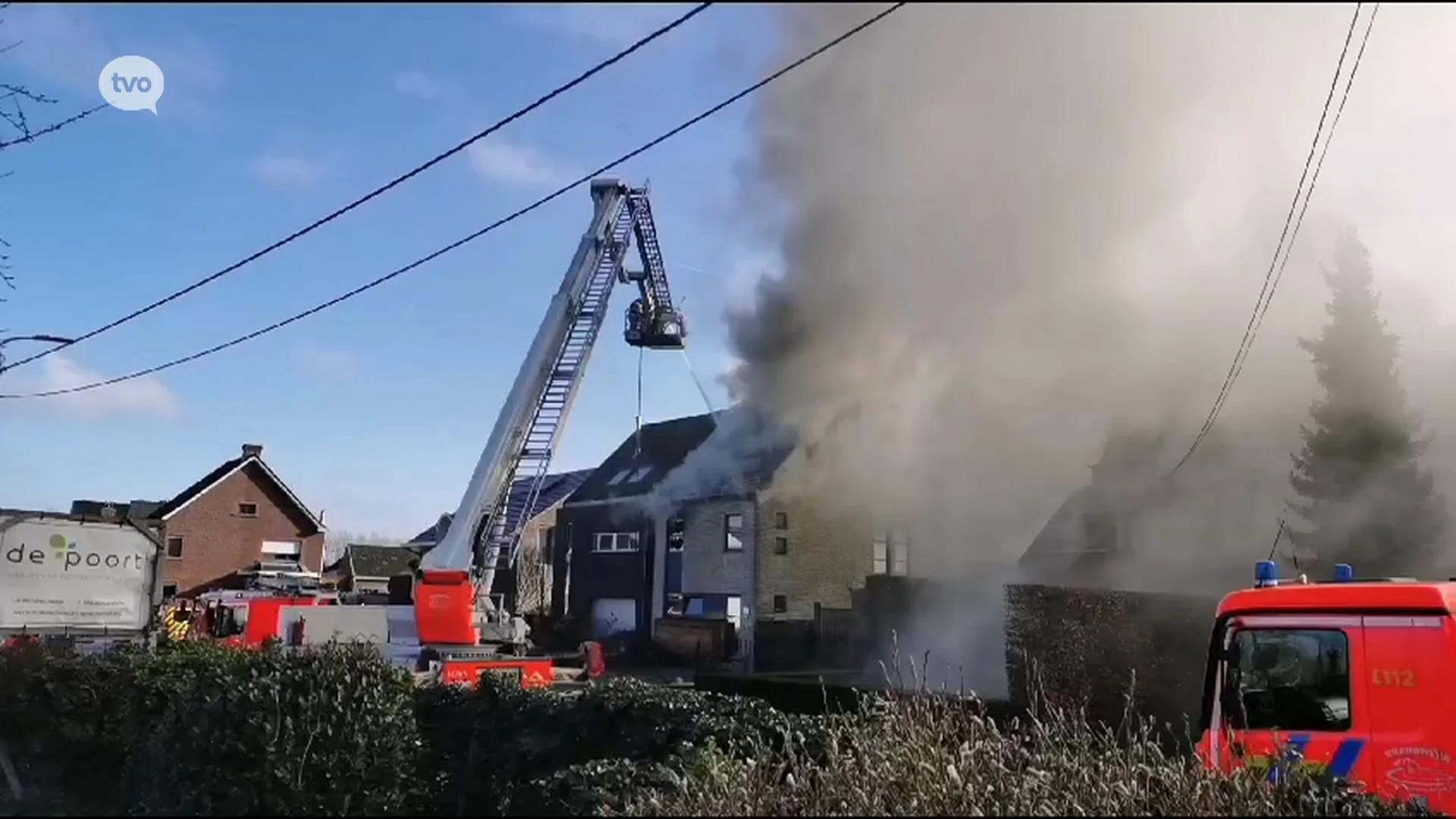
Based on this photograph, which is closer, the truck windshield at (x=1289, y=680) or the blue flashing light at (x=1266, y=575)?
the truck windshield at (x=1289, y=680)

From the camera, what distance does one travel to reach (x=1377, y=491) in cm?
2339

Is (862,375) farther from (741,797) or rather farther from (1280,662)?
(741,797)

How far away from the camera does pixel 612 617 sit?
31875 mm

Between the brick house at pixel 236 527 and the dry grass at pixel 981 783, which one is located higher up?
the brick house at pixel 236 527

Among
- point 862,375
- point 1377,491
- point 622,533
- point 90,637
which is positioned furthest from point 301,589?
point 1377,491

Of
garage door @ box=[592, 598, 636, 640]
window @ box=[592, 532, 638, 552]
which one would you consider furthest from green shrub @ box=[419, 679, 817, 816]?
window @ box=[592, 532, 638, 552]

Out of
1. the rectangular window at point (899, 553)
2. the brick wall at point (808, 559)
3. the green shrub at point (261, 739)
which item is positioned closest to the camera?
the green shrub at point (261, 739)

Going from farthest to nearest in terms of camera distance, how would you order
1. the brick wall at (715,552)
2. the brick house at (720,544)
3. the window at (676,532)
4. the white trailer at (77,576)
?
the window at (676,532) < the brick wall at (715,552) < the brick house at (720,544) < the white trailer at (77,576)

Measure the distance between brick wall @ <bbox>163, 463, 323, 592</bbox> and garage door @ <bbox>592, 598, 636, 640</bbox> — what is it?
17617 millimetres

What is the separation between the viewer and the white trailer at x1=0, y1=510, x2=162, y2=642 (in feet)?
46.3

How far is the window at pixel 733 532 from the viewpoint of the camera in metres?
28.0

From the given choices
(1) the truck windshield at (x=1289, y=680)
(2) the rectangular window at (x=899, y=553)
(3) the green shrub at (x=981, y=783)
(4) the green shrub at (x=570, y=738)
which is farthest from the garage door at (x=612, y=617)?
(3) the green shrub at (x=981, y=783)

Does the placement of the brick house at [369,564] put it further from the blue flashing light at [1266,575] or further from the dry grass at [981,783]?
the dry grass at [981,783]

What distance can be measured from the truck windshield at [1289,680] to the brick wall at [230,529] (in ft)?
133
